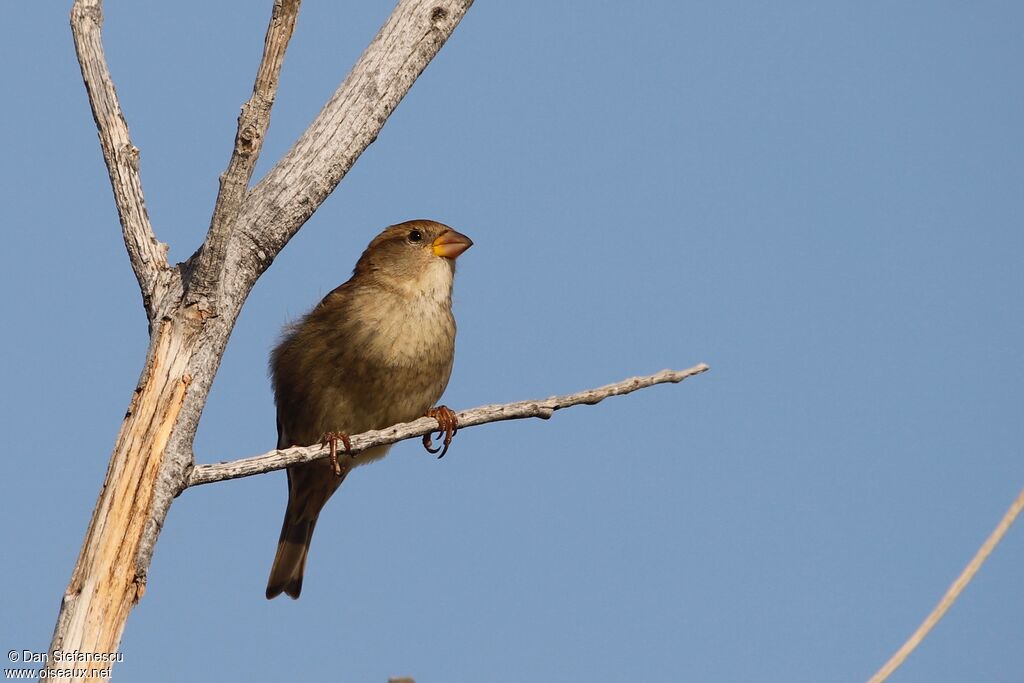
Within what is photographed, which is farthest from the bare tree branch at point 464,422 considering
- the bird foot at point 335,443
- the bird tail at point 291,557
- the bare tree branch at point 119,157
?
the bird tail at point 291,557

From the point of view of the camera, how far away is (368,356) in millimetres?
6840

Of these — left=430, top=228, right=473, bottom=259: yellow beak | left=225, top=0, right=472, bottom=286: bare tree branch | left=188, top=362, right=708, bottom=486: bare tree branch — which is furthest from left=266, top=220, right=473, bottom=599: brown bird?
left=225, top=0, right=472, bottom=286: bare tree branch

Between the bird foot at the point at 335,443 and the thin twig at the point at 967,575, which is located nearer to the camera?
the thin twig at the point at 967,575

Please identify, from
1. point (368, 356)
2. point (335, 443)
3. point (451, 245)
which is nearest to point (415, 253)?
point (451, 245)

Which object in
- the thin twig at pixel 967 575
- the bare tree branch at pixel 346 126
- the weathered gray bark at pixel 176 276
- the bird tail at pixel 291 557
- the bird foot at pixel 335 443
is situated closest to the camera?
the thin twig at pixel 967 575

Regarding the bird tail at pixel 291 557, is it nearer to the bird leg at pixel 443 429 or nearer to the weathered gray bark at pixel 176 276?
the bird leg at pixel 443 429

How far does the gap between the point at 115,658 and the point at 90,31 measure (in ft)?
7.66

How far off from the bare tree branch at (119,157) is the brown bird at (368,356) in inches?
84.7

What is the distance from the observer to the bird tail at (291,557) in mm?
7500

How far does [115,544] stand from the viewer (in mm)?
4117

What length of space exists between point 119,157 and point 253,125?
0.75 m

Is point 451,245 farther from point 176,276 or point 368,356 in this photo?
point 176,276

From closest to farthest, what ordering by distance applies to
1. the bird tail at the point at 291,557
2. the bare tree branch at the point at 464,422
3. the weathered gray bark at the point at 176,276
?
the weathered gray bark at the point at 176,276
the bare tree branch at the point at 464,422
the bird tail at the point at 291,557

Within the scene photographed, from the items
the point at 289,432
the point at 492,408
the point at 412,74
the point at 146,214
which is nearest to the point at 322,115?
the point at 412,74
